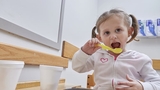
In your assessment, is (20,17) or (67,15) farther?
(67,15)

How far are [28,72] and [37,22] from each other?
29 centimetres

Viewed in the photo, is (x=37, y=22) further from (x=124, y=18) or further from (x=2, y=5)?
(x=124, y=18)

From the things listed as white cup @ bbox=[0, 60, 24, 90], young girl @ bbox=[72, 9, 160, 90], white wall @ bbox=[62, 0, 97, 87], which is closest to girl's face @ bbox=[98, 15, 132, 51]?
young girl @ bbox=[72, 9, 160, 90]

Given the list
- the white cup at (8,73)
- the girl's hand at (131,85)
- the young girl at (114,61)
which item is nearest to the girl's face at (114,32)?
the young girl at (114,61)

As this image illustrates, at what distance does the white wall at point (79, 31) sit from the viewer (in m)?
0.90

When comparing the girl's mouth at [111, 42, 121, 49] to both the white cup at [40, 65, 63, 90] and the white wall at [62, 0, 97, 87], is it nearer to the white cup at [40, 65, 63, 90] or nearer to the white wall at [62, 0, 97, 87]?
the white cup at [40, 65, 63, 90]

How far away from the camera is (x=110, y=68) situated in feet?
2.44

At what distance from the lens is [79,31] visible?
177 centimetres

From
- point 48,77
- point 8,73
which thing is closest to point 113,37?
point 48,77

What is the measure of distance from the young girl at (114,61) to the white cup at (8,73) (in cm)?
35

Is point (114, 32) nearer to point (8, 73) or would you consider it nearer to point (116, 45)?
point (116, 45)

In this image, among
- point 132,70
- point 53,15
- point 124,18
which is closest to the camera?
point 132,70

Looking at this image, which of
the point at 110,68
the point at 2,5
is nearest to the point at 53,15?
the point at 2,5

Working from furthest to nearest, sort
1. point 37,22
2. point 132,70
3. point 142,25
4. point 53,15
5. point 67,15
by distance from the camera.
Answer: point 142,25
point 67,15
point 53,15
point 37,22
point 132,70
